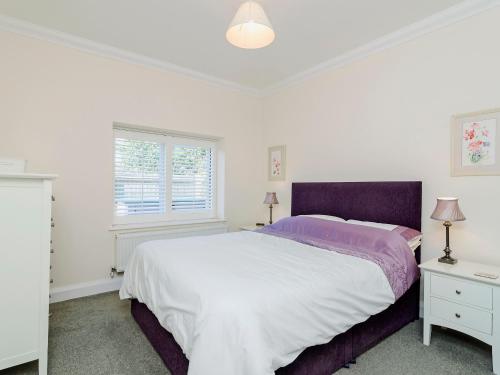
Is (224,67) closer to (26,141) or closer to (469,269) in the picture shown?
(26,141)

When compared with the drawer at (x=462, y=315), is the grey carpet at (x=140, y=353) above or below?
below

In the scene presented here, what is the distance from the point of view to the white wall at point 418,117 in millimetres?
2293

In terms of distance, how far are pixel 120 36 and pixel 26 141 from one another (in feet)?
4.62

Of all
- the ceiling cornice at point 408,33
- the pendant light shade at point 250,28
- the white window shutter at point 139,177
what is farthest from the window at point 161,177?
the pendant light shade at point 250,28

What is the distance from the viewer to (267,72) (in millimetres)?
3754

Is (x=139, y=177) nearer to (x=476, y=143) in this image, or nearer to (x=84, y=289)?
(x=84, y=289)

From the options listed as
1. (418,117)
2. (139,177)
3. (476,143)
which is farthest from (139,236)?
(476,143)

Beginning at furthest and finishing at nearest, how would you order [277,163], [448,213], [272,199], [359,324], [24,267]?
[277,163], [272,199], [448,213], [359,324], [24,267]

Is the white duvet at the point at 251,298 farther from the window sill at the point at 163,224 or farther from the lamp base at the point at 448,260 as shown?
the window sill at the point at 163,224

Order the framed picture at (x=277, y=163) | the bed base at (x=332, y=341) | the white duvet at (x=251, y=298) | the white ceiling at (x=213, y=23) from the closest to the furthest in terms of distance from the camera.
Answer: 1. the white duvet at (x=251, y=298)
2. the bed base at (x=332, y=341)
3. the white ceiling at (x=213, y=23)
4. the framed picture at (x=277, y=163)

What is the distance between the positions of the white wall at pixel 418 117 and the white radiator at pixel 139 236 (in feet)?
5.43

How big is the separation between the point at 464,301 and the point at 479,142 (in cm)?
129

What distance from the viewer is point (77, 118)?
118 inches

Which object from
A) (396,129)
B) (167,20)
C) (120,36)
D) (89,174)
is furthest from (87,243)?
(396,129)
